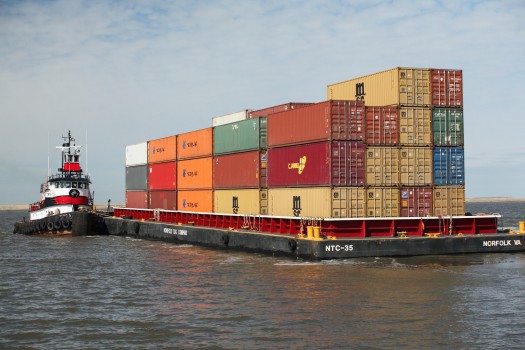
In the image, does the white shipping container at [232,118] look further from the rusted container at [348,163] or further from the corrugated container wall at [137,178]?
the rusted container at [348,163]

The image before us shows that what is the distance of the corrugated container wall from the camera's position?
175 feet

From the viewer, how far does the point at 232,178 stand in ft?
126

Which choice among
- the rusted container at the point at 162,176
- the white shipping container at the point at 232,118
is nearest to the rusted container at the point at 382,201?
the white shipping container at the point at 232,118

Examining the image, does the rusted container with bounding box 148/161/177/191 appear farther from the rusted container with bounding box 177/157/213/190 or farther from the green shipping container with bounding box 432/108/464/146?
the green shipping container with bounding box 432/108/464/146

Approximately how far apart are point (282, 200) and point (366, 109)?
6.62 m

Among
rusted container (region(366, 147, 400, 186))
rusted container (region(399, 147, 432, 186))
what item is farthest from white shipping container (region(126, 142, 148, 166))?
rusted container (region(399, 147, 432, 186))

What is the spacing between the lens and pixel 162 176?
1960 inches

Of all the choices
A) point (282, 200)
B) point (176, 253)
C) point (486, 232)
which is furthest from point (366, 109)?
point (176, 253)

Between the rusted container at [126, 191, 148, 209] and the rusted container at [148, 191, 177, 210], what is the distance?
114cm

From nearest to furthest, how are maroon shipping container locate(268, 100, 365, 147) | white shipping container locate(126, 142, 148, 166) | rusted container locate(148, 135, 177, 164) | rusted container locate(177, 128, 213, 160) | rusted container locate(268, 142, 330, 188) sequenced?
maroon shipping container locate(268, 100, 365, 147)
rusted container locate(268, 142, 330, 188)
rusted container locate(177, 128, 213, 160)
rusted container locate(148, 135, 177, 164)
white shipping container locate(126, 142, 148, 166)

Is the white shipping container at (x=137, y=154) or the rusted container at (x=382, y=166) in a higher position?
the white shipping container at (x=137, y=154)

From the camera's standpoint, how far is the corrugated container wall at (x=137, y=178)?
5344cm

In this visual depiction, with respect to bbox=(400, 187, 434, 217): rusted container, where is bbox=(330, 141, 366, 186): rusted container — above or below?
above

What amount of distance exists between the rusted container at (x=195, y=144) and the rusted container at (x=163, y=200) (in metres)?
3.23
